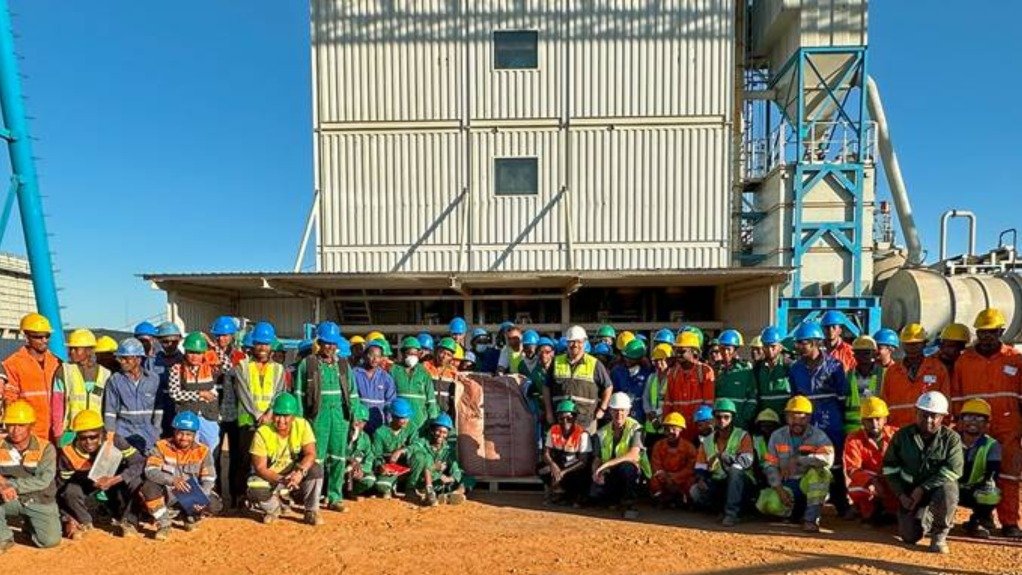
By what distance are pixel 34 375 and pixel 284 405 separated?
2242 mm

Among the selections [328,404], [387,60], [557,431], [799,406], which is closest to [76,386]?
[328,404]

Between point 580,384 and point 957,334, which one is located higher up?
point 957,334

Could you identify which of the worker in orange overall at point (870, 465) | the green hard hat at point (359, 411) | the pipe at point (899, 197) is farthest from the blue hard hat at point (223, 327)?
the pipe at point (899, 197)

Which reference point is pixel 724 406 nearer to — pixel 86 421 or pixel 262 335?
pixel 262 335

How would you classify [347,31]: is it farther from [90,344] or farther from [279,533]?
[279,533]

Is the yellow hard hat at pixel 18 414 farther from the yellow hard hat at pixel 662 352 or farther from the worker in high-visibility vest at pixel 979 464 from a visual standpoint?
the worker in high-visibility vest at pixel 979 464

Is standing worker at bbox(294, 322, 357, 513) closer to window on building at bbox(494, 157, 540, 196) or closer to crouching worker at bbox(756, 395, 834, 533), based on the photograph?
crouching worker at bbox(756, 395, 834, 533)

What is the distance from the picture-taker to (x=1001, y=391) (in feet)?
17.6

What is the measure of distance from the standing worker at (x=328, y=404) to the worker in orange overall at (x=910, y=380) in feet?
18.1

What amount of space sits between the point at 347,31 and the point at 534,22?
418 cm

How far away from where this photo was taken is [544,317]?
1321cm

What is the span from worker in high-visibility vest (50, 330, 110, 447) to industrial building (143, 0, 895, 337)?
678cm

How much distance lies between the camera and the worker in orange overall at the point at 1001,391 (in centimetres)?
517

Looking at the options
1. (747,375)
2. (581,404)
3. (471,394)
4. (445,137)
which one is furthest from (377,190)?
(747,375)
